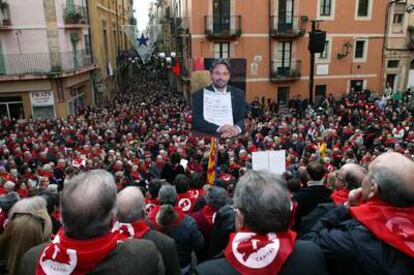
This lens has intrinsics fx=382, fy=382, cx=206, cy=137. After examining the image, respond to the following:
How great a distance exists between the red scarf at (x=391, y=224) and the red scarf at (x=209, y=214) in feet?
7.91

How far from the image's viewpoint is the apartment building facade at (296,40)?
76.8 ft

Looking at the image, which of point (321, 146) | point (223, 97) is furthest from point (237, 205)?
point (321, 146)

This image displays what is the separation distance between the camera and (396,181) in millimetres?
1990

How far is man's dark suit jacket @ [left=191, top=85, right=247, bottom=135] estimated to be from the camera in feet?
23.5

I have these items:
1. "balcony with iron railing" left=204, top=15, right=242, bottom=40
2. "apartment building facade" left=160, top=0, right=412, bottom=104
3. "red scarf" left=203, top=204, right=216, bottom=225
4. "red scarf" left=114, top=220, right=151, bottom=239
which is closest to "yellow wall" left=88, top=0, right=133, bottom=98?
"apartment building facade" left=160, top=0, right=412, bottom=104

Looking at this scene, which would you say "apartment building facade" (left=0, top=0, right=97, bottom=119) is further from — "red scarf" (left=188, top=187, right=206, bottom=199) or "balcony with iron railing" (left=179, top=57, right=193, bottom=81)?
"red scarf" (left=188, top=187, right=206, bottom=199)

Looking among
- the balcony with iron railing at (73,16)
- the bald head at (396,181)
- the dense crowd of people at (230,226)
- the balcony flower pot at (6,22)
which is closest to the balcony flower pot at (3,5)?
the balcony flower pot at (6,22)

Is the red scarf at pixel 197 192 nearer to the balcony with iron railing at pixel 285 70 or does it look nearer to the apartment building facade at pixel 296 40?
the apartment building facade at pixel 296 40

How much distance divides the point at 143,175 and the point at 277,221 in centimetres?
845

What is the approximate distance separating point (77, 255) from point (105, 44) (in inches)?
1197

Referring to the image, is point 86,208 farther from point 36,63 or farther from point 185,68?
point 185,68

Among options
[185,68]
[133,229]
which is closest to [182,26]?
[185,68]

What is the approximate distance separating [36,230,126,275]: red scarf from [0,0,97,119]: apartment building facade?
19499 mm

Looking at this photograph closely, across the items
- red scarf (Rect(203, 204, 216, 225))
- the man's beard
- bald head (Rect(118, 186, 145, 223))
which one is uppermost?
the man's beard
